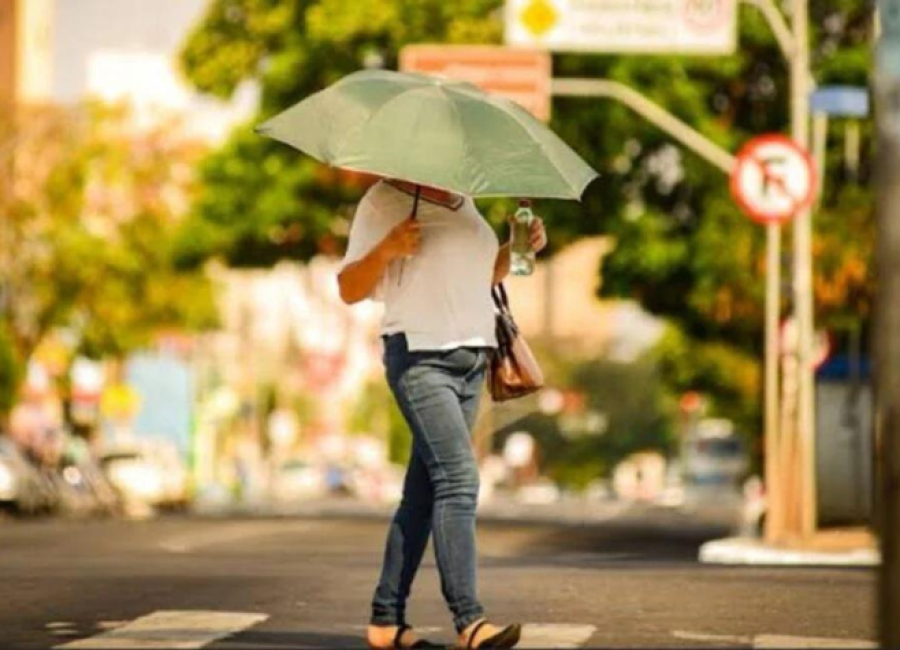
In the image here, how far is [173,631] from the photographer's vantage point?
457 inches

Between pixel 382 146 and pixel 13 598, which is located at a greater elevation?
pixel 382 146

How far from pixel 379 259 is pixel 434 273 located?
0.20 meters

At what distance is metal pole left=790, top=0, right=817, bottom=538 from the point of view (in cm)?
2764

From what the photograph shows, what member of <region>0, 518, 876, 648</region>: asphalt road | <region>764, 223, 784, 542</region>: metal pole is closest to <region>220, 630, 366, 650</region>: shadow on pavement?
<region>0, 518, 876, 648</region>: asphalt road

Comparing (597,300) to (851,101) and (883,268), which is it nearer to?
(851,101)

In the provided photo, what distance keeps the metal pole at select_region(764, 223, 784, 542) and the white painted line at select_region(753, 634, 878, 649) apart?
626 inches

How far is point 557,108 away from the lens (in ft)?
140

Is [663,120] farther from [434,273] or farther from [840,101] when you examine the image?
[434,273]

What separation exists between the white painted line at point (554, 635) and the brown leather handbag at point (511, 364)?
84 centimetres

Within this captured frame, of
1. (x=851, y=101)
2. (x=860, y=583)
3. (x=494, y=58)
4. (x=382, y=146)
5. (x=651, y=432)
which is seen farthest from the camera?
(x=651, y=432)

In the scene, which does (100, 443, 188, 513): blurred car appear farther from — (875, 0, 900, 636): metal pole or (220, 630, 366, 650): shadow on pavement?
(875, 0, 900, 636): metal pole

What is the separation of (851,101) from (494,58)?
1020cm

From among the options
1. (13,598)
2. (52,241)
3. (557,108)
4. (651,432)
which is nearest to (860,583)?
(13,598)

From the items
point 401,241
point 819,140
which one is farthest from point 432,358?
point 819,140
